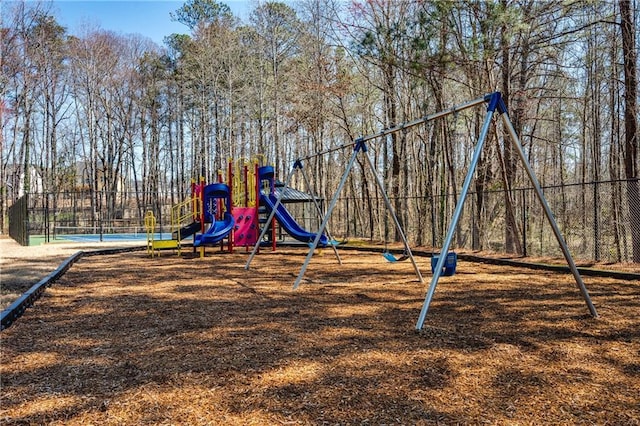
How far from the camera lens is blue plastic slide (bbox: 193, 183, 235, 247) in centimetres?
1156

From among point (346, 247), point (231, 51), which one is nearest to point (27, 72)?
point (231, 51)

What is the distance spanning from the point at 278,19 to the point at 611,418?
82.5ft

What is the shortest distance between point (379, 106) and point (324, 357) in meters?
18.0

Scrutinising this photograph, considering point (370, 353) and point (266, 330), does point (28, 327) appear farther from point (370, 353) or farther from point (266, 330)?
point (370, 353)

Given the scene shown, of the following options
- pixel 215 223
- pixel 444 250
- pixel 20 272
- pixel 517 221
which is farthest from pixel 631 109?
pixel 20 272

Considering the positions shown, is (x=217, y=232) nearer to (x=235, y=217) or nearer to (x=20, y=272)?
(x=235, y=217)

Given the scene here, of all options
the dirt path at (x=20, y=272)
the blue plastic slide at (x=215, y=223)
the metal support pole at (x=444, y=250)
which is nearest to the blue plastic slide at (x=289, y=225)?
the blue plastic slide at (x=215, y=223)

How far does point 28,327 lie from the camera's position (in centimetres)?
453

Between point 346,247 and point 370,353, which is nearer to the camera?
point 370,353

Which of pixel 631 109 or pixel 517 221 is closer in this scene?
pixel 631 109

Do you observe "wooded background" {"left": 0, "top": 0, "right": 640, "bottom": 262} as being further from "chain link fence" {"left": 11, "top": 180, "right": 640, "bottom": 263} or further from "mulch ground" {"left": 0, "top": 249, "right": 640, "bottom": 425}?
"mulch ground" {"left": 0, "top": 249, "right": 640, "bottom": 425}

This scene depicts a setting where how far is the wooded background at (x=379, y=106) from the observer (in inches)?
412

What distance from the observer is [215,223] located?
12555 mm

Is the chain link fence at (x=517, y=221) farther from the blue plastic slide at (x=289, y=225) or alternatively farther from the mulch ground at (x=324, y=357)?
the mulch ground at (x=324, y=357)
